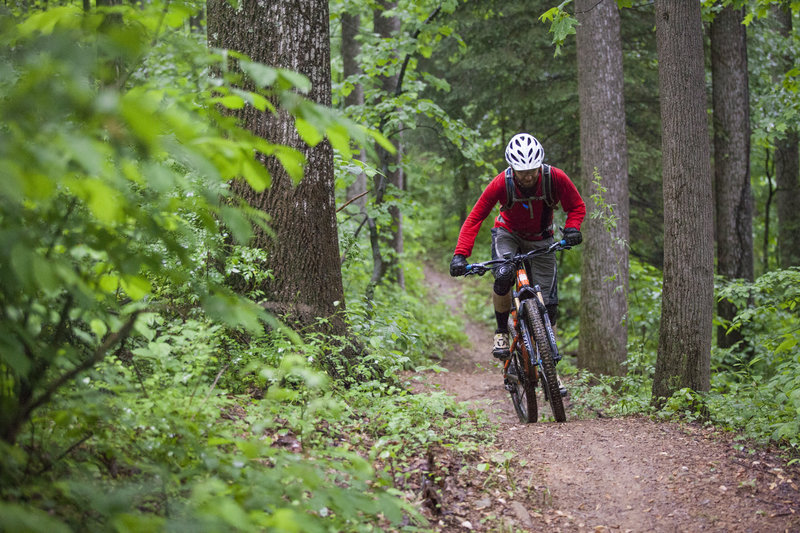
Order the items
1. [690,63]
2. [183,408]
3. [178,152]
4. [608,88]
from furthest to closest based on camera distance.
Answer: [608,88]
[690,63]
[183,408]
[178,152]

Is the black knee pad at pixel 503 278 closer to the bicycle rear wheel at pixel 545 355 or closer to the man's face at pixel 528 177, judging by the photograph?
the bicycle rear wheel at pixel 545 355

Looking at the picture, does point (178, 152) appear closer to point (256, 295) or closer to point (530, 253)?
point (256, 295)

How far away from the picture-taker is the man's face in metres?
5.84

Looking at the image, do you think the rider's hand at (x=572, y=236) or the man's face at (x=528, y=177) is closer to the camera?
the man's face at (x=528, y=177)

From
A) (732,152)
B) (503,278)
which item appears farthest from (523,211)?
(732,152)

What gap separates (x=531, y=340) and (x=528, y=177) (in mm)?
1663

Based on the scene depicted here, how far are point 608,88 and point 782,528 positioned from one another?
7.11 meters

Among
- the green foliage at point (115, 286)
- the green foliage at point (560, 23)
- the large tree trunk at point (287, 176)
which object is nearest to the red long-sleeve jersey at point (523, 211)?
the green foliage at point (560, 23)

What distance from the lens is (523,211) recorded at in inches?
244

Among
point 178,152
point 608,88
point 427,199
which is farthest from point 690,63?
point 427,199

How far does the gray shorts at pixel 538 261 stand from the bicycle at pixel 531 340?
13 centimetres

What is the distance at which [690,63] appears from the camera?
582 cm

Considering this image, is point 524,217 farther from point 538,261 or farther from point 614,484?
point 614,484

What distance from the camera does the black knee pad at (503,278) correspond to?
600cm
